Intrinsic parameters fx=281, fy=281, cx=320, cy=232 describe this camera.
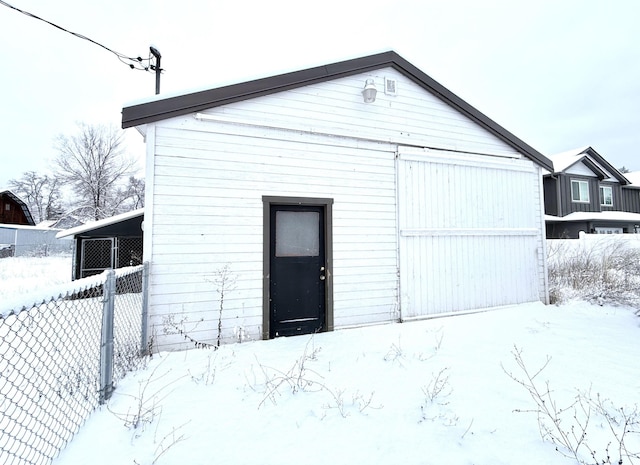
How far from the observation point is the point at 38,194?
3706 cm

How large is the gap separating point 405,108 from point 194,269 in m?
4.95

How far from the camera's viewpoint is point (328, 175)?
5.00 metres

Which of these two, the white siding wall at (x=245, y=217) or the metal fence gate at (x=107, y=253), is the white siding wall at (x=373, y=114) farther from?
the metal fence gate at (x=107, y=253)

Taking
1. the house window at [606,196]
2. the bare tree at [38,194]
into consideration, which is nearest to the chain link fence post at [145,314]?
the house window at [606,196]

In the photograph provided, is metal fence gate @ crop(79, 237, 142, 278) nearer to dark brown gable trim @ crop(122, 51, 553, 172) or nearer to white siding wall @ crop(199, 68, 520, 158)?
dark brown gable trim @ crop(122, 51, 553, 172)

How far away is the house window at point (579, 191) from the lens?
700 inches

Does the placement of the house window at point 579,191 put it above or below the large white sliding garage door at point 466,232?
above

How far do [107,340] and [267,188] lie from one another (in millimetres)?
2914

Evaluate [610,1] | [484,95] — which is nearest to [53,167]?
[610,1]

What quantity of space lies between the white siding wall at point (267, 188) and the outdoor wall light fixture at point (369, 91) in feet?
0.51

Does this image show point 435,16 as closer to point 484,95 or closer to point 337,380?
point 337,380

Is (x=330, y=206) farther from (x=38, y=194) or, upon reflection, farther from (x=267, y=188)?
(x=38, y=194)

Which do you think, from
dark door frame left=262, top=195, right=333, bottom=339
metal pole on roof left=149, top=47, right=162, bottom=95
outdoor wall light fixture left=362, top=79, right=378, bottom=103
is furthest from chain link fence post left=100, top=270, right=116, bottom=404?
metal pole on roof left=149, top=47, right=162, bottom=95

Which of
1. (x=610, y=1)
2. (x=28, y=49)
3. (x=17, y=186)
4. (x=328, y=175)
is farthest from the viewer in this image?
(x=17, y=186)
